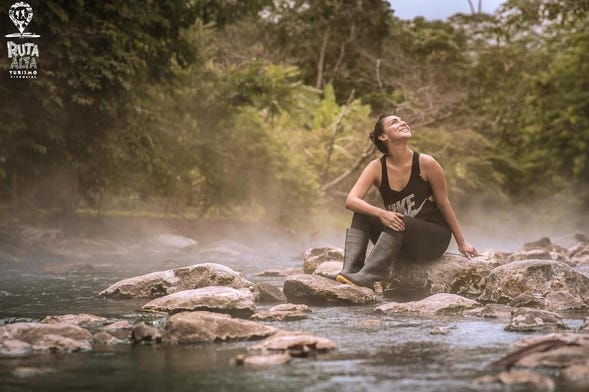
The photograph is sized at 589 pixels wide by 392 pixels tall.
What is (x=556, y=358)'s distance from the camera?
357cm

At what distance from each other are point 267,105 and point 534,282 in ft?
38.9

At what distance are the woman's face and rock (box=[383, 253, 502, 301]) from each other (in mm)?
1051

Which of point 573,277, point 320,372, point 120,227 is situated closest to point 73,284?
point 573,277

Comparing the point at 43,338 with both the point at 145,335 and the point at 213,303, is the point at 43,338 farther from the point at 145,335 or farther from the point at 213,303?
the point at 213,303

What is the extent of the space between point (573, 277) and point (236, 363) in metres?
3.40

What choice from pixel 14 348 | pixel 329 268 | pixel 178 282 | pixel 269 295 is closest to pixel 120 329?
pixel 14 348

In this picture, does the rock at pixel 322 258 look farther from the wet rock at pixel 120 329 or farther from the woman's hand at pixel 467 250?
the wet rock at pixel 120 329

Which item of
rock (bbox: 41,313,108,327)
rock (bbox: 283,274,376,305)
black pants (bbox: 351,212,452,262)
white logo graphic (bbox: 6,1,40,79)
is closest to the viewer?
rock (bbox: 41,313,108,327)

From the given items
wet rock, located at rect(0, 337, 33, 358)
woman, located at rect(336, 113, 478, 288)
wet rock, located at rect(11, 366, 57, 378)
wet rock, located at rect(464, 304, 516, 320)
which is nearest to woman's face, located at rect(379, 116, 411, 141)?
woman, located at rect(336, 113, 478, 288)

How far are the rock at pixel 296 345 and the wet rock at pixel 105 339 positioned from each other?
79 centimetres

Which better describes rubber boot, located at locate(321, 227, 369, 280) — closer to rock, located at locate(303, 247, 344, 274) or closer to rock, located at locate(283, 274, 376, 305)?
rock, located at locate(283, 274, 376, 305)

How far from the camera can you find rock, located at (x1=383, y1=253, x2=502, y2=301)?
6.74 meters

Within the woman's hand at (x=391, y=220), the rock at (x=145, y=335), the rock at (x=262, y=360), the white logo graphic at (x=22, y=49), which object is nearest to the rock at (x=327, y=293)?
the woman's hand at (x=391, y=220)

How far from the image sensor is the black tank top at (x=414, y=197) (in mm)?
6586
